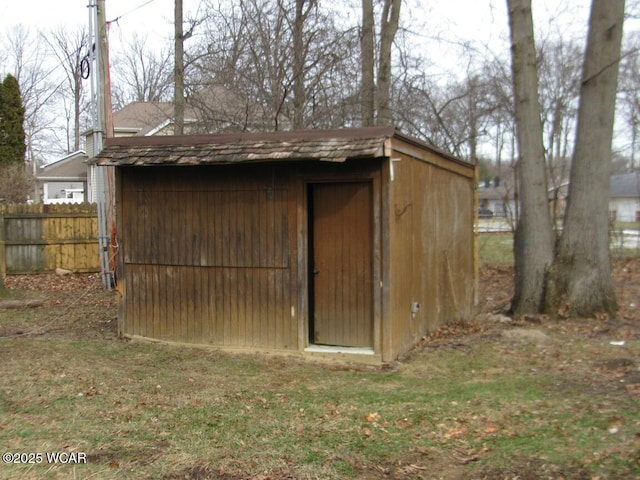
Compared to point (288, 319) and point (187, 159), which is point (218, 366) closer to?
point (288, 319)

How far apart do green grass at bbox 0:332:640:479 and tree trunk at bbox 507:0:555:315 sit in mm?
2028

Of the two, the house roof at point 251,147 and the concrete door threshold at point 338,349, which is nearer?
the house roof at point 251,147

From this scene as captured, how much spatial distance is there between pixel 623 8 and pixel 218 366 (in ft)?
26.4

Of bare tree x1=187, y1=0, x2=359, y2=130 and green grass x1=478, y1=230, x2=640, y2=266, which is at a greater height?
bare tree x1=187, y1=0, x2=359, y2=130

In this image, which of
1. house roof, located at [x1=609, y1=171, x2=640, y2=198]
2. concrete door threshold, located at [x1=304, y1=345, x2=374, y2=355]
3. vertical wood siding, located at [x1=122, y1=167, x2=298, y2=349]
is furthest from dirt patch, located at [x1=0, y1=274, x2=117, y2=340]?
house roof, located at [x1=609, y1=171, x2=640, y2=198]

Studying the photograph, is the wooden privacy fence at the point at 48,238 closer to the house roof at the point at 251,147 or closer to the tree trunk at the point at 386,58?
the tree trunk at the point at 386,58

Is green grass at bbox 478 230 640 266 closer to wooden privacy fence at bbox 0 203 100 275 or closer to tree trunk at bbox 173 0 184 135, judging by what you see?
tree trunk at bbox 173 0 184 135

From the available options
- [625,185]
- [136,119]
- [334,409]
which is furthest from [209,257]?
[625,185]

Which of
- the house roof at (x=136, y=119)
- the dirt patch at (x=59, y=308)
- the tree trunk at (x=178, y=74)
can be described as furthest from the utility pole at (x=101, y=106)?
the house roof at (x=136, y=119)

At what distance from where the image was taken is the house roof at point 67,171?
35219 mm

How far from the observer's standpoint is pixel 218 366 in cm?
796

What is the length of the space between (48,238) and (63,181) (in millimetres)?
20581

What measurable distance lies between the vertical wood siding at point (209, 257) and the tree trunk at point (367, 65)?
912 cm

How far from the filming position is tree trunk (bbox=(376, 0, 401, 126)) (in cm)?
1695
